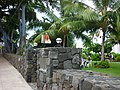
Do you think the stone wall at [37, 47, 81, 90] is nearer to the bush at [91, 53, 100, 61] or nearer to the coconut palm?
the coconut palm

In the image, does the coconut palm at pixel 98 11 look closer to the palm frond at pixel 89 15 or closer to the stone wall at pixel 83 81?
the palm frond at pixel 89 15

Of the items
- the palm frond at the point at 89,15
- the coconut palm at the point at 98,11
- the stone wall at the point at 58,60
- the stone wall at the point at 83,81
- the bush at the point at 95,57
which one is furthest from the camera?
the bush at the point at 95,57

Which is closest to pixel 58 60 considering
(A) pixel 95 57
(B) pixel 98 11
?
(B) pixel 98 11

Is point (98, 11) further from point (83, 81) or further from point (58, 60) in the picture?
point (83, 81)

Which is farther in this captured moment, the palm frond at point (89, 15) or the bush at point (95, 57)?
the bush at point (95, 57)

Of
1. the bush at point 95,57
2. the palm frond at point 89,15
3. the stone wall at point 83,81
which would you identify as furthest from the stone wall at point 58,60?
the bush at point 95,57

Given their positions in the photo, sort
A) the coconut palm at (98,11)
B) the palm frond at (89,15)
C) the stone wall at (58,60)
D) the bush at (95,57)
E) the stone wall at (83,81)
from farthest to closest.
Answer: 1. the bush at (95,57)
2. the coconut palm at (98,11)
3. the palm frond at (89,15)
4. the stone wall at (58,60)
5. the stone wall at (83,81)

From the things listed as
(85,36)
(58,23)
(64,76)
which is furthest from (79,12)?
(64,76)

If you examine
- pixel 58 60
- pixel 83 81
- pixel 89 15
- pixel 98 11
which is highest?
pixel 98 11

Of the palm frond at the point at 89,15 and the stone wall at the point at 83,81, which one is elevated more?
the palm frond at the point at 89,15

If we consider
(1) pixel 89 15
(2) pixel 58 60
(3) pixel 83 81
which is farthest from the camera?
(1) pixel 89 15

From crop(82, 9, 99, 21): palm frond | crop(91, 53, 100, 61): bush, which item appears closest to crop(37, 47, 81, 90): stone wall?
crop(82, 9, 99, 21): palm frond

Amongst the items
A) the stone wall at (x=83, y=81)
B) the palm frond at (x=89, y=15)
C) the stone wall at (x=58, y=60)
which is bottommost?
the stone wall at (x=83, y=81)

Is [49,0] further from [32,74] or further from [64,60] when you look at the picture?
[64,60]
